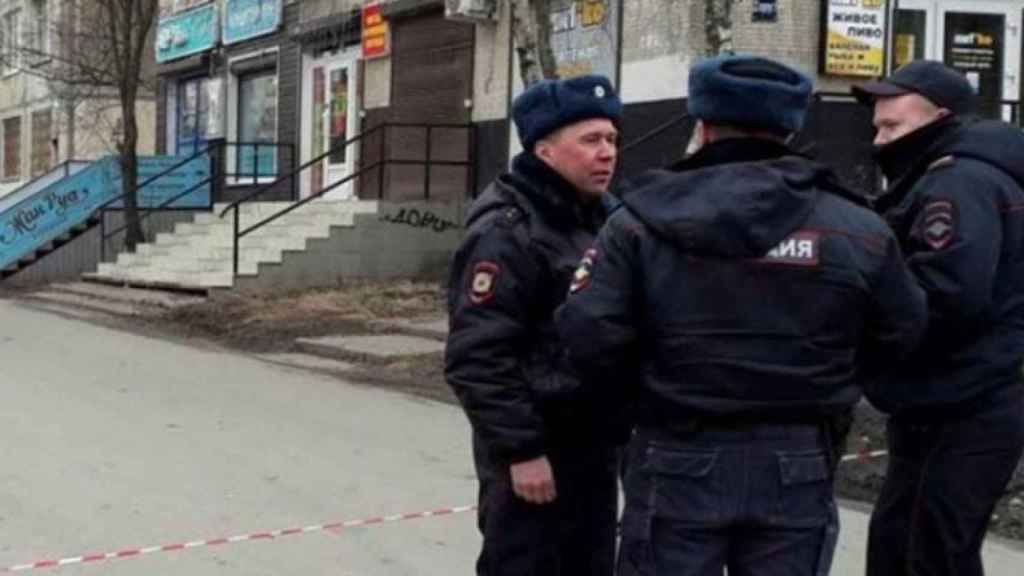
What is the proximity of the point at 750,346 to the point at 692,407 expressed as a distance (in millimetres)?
186

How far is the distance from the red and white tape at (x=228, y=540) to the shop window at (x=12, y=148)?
1449 inches

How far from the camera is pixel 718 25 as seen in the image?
1225 cm

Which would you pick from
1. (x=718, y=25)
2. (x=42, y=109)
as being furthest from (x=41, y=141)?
(x=718, y=25)

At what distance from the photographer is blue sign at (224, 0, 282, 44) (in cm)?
2594

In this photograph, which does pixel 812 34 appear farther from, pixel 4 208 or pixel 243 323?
pixel 4 208

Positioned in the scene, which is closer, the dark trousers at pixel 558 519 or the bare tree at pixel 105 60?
the dark trousers at pixel 558 519

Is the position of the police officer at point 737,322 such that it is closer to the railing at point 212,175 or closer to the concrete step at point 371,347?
the concrete step at point 371,347

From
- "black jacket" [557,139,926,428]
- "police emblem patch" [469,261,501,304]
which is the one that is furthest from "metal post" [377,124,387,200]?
"black jacket" [557,139,926,428]

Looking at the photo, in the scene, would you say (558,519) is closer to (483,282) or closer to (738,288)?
(483,282)

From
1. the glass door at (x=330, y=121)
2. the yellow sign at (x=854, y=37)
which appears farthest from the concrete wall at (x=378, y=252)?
the yellow sign at (x=854, y=37)

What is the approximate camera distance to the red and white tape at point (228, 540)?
20.4 ft

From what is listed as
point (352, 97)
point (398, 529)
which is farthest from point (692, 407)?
point (352, 97)

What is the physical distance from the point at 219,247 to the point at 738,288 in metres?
19.1

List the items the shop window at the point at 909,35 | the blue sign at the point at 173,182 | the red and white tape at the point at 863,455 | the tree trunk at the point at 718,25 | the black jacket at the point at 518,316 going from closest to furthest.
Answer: the black jacket at the point at 518,316 → the red and white tape at the point at 863,455 → the tree trunk at the point at 718,25 → the shop window at the point at 909,35 → the blue sign at the point at 173,182
